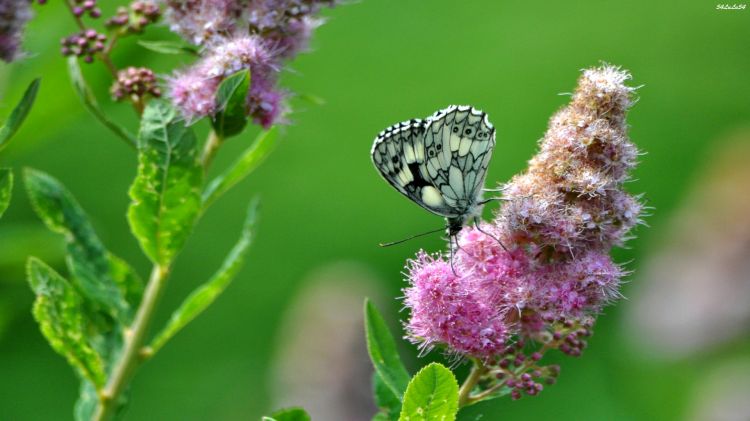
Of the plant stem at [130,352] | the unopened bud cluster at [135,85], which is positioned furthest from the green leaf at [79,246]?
the unopened bud cluster at [135,85]

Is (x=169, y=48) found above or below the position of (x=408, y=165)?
above

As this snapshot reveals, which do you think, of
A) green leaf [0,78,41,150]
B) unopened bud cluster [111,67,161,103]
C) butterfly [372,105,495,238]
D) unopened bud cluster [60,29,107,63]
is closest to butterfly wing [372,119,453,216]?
butterfly [372,105,495,238]

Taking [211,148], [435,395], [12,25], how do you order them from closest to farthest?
[435,395] < [12,25] < [211,148]

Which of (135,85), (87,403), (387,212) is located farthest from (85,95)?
(387,212)

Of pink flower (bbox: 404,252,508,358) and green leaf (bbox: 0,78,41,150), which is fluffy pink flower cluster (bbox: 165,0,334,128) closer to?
green leaf (bbox: 0,78,41,150)

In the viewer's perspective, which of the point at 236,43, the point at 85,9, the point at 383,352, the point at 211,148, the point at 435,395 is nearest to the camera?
the point at 435,395

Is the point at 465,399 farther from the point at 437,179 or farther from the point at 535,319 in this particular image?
the point at 437,179

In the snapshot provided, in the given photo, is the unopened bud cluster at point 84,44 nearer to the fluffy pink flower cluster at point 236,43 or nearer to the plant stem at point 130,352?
the fluffy pink flower cluster at point 236,43

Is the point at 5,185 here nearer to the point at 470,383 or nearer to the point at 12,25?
the point at 12,25
